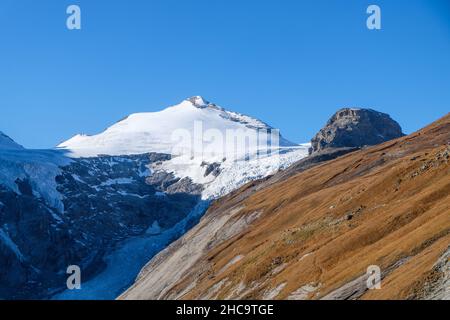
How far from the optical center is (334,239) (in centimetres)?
9206

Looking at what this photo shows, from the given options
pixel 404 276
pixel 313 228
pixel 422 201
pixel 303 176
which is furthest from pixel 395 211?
pixel 303 176

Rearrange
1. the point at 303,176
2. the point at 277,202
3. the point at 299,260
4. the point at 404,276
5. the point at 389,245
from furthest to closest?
1. the point at 303,176
2. the point at 277,202
3. the point at 299,260
4. the point at 389,245
5. the point at 404,276

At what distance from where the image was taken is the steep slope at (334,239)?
6838 cm

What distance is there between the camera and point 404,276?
60.9 meters

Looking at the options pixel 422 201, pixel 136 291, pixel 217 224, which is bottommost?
pixel 136 291

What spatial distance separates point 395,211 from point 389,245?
44.2 feet

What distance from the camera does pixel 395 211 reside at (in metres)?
87.9

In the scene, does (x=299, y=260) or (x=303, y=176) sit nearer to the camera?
(x=299, y=260)

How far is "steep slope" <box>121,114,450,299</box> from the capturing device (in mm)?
68375

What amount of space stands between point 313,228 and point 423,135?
7580 centimetres
